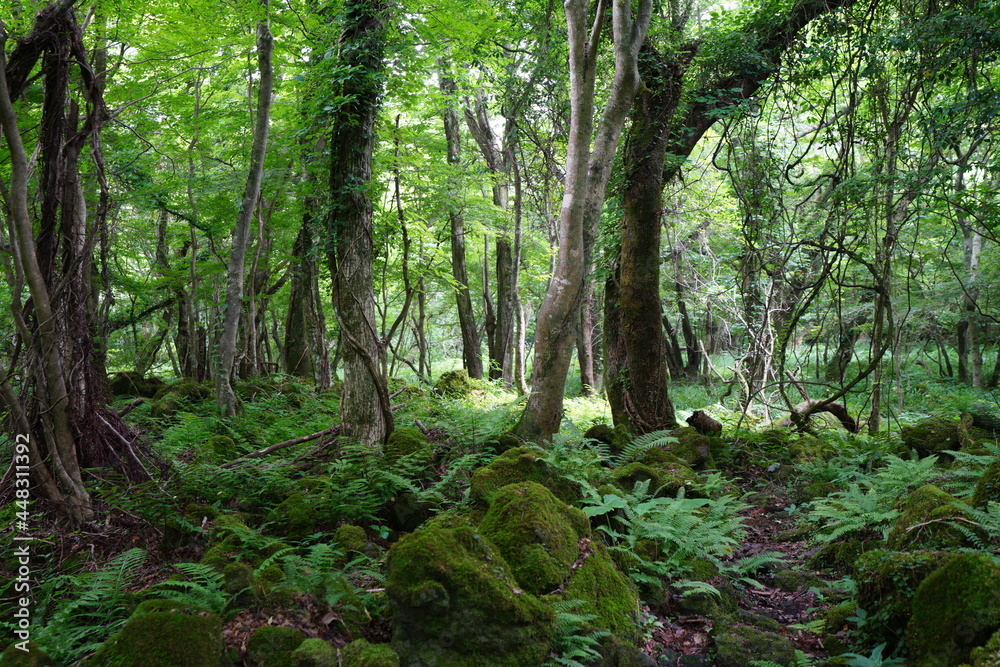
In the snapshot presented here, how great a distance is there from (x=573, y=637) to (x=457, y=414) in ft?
17.0

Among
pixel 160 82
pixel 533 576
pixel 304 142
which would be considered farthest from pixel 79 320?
pixel 160 82

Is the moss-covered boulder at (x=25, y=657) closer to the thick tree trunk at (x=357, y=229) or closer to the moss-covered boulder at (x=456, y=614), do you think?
the moss-covered boulder at (x=456, y=614)

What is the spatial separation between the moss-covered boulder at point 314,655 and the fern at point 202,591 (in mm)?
591

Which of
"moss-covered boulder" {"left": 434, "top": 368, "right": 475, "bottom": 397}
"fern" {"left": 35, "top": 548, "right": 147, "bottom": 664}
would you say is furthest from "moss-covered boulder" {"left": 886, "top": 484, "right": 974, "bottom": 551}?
"moss-covered boulder" {"left": 434, "top": 368, "right": 475, "bottom": 397}

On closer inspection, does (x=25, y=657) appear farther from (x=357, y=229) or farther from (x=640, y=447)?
(x=640, y=447)

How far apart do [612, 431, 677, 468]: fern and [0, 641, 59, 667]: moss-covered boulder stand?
5.20 meters

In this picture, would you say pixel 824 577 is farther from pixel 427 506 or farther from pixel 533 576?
pixel 427 506

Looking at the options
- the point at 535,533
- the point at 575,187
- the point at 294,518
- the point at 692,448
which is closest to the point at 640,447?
the point at 692,448

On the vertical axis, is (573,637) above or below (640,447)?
below

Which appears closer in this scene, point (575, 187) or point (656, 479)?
point (656, 479)

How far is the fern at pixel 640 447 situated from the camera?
672cm

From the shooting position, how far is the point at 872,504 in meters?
5.00

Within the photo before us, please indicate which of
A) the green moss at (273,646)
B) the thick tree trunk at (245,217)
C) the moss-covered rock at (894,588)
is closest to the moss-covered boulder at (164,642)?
the green moss at (273,646)

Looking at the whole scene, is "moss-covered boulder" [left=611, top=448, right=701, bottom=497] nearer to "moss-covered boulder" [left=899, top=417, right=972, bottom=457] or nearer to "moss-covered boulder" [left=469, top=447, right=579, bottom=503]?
"moss-covered boulder" [left=469, top=447, right=579, bottom=503]
